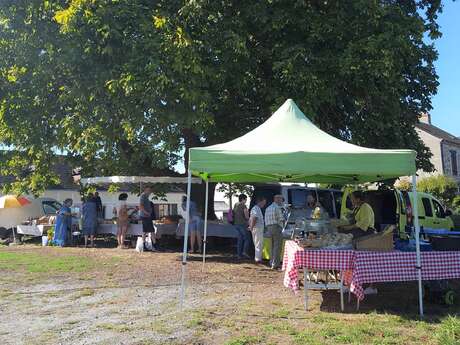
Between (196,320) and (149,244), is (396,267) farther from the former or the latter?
(149,244)

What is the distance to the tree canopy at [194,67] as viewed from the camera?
12203mm

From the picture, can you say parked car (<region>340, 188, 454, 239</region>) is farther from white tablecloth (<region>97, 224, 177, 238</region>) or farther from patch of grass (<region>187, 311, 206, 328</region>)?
patch of grass (<region>187, 311, 206, 328</region>)

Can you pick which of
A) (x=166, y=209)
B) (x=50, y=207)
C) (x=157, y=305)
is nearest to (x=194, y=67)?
(x=157, y=305)

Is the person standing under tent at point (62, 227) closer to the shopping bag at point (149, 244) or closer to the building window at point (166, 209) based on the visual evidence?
the shopping bag at point (149, 244)

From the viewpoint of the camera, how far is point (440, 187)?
34.1 m

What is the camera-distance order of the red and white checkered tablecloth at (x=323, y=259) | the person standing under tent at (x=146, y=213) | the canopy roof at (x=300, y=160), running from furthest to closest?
the person standing under tent at (x=146, y=213) < the red and white checkered tablecloth at (x=323, y=259) < the canopy roof at (x=300, y=160)

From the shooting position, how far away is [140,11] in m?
12.5

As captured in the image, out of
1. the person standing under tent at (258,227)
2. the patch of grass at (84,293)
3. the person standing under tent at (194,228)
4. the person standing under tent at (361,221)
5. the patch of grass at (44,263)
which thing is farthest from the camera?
the person standing under tent at (194,228)

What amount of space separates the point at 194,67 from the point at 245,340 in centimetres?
731

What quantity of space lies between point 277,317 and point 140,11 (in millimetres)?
8215

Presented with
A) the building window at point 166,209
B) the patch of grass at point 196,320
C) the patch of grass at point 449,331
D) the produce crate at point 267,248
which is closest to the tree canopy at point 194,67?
the produce crate at point 267,248

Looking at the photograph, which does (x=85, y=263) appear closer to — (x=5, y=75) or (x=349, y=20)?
(x=5, y=75)

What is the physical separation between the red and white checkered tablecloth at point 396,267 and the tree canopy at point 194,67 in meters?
5.75

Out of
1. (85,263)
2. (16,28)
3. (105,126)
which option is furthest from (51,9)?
(85,263)
